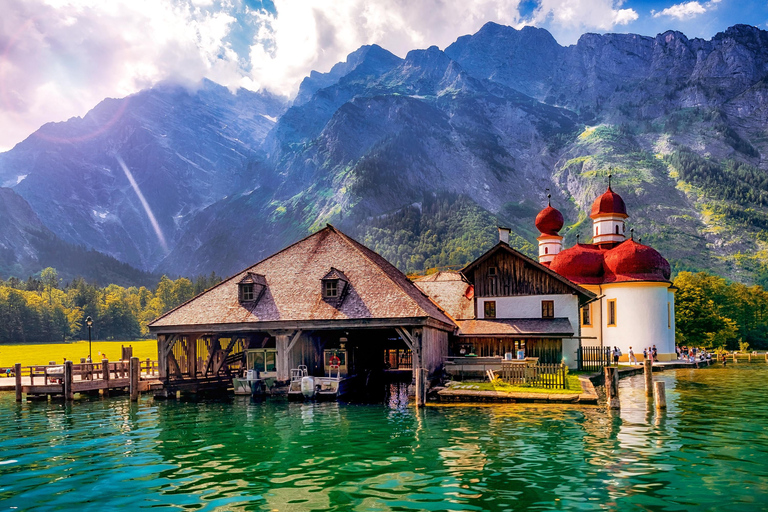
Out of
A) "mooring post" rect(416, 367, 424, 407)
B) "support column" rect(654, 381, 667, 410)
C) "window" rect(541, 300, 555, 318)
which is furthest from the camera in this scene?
"window" rect(541, 300, 555, 318)

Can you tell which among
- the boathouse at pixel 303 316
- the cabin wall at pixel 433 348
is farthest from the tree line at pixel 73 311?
the cabin wall at pixel 433 348

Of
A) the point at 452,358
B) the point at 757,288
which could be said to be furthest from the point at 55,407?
the point at 757,288

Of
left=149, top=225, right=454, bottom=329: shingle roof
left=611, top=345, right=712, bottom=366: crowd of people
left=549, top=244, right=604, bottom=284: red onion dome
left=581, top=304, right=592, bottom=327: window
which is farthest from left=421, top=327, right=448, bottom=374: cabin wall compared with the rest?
left=549, top=244, right=604, bottom=284: red onion dome

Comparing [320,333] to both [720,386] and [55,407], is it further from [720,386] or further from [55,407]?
[720,386]

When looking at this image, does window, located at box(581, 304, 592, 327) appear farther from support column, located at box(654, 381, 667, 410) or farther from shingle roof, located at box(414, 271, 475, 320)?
support column, located at box(654, 381, 667, 410)

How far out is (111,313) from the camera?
16375 cm

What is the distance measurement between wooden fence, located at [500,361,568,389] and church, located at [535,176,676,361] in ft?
91.7

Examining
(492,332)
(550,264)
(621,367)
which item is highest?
(550,264)

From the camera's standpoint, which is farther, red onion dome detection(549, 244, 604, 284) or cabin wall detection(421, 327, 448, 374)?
red onion dome detection(549, 244, 604, 284)

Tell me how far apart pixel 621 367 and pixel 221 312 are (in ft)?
122

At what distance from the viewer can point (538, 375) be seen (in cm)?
3478

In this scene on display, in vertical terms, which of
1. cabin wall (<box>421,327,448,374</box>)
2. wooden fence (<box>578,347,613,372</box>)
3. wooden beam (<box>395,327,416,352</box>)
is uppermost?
wooden beam (<box>395,327,416,352</box>)

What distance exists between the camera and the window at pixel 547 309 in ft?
157

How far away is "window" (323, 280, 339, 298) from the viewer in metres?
38.1
